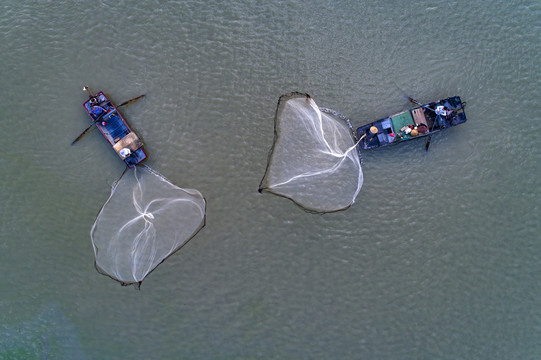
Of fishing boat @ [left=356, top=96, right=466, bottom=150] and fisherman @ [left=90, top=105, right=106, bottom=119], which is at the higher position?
fisherman @ [left=90, top=105, right=106, bottom=119]

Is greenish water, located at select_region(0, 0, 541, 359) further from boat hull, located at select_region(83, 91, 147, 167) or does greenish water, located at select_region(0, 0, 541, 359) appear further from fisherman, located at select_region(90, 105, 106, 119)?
fisherman, located at select_region(90, 105, 106, 119)

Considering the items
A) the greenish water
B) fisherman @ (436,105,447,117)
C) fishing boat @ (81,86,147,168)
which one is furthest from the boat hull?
fisherman @ (436,105,447,117)

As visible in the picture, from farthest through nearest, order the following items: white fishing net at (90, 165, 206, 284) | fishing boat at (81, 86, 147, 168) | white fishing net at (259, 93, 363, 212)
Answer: white fishing net at (259, 93, 363, 212) < white fishing net at (90, 165, 206, 284) < fishing boat at (81, 86, 147, 168)

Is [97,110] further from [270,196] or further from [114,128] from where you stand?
[270,196]

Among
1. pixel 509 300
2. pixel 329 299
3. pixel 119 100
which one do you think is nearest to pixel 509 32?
pixel 509 300

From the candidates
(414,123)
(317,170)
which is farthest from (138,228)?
(414,123)

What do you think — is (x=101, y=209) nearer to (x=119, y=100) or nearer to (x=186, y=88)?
(x=119, y=100)
